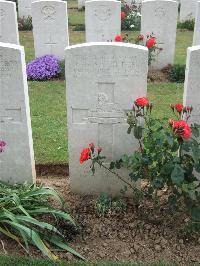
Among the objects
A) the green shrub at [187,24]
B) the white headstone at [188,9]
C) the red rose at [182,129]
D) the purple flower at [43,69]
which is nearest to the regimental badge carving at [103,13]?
the purple flower at [43,69]

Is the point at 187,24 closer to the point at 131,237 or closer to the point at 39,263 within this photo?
the point at 131,237

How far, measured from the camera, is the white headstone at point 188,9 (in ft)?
45.6

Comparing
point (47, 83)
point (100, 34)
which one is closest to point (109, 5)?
point (100, 34)

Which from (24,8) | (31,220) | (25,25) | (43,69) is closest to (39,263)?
(31,220)

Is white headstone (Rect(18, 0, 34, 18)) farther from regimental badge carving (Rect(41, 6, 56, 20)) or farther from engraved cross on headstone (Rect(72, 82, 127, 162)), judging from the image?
engraved cross on headstone (Rect(72, 82, 127, 162))

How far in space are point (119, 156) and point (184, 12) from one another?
10.8 metres

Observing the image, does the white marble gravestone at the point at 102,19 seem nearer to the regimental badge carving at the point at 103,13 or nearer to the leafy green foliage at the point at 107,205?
the regimental badge carving at the point at 103,13

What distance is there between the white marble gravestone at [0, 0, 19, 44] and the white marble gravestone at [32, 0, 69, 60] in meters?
0.46

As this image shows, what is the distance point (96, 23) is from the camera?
9.32 meters

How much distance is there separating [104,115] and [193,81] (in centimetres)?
93

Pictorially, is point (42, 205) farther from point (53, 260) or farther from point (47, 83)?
point (47, 83)

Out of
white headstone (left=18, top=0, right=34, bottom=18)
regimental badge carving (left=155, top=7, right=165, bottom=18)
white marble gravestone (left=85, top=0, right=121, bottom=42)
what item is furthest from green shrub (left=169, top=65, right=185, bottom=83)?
white headstone (left=18, top=0, right=34, bottom=18)

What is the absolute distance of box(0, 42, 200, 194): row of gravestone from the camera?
13.1 feet

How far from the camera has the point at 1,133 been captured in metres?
4.43
